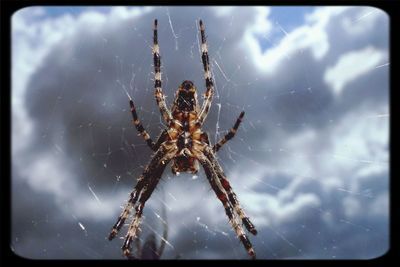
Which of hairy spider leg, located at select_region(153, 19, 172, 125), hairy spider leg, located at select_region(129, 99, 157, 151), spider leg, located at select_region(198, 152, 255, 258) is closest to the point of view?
hairy spider leg, located at select_region(153, 19, 172, 125)

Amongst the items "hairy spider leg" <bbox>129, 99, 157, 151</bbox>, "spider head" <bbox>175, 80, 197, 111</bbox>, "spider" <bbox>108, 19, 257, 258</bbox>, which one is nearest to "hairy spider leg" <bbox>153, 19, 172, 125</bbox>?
"spider" <bbox>108, 19, 257, 258</bbox>

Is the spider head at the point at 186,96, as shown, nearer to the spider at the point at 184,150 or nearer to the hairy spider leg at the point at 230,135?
the spider at the point at 184,150

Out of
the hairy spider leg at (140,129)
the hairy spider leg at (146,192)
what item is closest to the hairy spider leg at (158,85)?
the hairy spider leg at (140,129)

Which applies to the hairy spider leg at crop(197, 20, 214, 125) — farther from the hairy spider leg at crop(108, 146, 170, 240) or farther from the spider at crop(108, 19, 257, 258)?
the hairy spider leg at crop(108, 146, 170, 240)

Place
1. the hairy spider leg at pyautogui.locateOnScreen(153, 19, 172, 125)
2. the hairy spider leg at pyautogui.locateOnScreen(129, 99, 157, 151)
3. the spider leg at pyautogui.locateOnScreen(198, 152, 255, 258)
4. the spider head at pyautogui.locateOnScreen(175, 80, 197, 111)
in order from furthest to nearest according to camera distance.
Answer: the spider leg at pyautogui.locateOnScreen(198, 152, 255, 258)
the hairy spider leg at pyautogui.locateOnScreen(129, 99, 157, 151)
the hairy spider leg at pyautogui.locateOnScreen(153, 19, 172, 125)
the spider head at pyautogui.locateOnScreen(175, 80, 197, 111)

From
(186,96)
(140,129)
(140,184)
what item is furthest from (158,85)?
(140,184)
